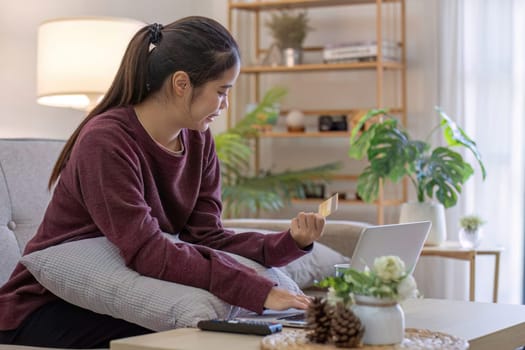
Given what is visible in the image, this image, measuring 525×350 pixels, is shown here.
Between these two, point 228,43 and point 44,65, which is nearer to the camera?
point 228,43

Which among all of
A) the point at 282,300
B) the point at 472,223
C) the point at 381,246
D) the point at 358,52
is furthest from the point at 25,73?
the point at 381,246

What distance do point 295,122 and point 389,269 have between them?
148 inches

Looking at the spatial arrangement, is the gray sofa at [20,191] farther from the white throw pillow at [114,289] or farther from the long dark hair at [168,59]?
the white throw pillow at [114,289]

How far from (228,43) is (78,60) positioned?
161 cm

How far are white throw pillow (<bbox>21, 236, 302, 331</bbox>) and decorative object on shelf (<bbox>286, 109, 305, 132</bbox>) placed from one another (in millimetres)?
3352

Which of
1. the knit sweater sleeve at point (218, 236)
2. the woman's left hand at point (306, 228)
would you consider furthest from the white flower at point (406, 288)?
the knit sweater sleeve at point (218, 236)

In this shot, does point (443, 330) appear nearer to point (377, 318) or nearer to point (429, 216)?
point (377, 318)

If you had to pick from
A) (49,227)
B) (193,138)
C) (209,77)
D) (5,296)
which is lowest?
(5,296)

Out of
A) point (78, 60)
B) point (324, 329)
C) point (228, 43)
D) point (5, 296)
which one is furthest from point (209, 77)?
point (78, 60)

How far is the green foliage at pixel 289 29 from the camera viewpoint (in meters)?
4.90

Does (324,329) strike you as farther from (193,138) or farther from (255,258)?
(193,138)

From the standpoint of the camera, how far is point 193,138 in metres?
1.95

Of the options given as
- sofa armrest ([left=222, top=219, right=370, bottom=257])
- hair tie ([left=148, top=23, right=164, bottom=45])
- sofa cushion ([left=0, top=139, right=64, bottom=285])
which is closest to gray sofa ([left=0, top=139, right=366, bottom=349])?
sofa cushion ([left=0, top=139, right=64, bottom=285])

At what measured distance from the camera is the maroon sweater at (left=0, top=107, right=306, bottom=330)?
62.1 inches
